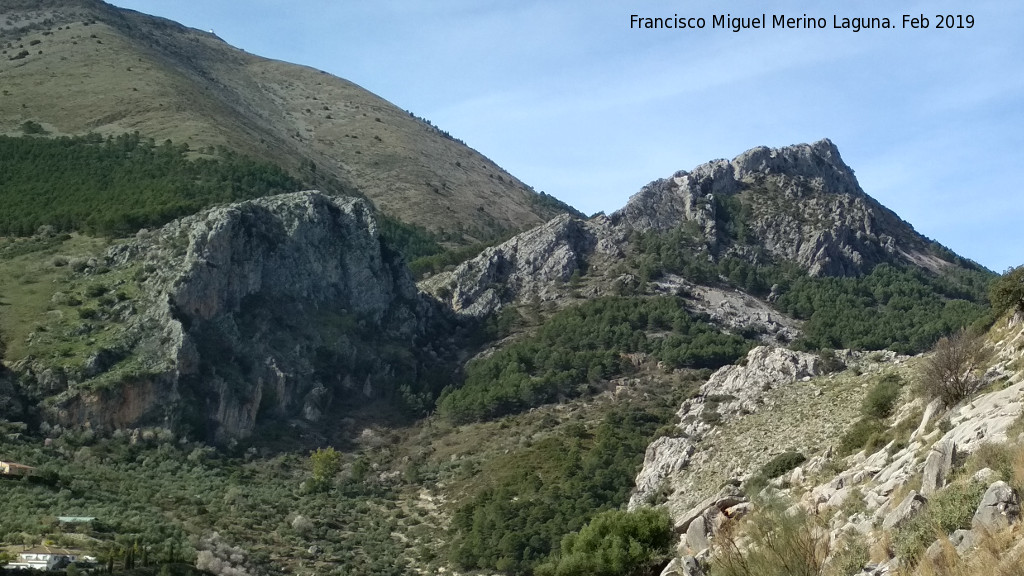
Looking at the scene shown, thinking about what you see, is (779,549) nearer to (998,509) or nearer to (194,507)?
(998,509)

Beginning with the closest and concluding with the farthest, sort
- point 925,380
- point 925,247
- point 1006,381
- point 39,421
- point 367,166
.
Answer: point 1006,381
point 925,380
point 39,421
point 925,247
point 367,166

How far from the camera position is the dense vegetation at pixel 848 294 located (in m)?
74.9

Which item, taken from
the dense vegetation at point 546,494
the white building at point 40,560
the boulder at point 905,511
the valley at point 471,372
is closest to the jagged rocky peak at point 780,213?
the valley at point 471,372

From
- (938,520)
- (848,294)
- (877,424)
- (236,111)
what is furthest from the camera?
(236,111)

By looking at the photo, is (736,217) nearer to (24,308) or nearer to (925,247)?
(925,247)

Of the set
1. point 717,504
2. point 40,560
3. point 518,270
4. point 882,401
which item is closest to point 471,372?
point 518,270

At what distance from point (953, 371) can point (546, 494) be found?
90.9ft

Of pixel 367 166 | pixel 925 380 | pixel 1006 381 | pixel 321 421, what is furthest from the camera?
pixel 367 166

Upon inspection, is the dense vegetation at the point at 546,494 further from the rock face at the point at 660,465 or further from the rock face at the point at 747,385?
the rock face at the point at 747,385

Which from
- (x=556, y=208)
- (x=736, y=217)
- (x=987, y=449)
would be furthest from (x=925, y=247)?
(x=987, y=449)

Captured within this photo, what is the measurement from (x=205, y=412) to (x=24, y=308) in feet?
47.4

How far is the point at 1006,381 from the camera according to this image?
84.2ft

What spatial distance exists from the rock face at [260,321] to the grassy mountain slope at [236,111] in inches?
1331

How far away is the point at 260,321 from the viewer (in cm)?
6988
